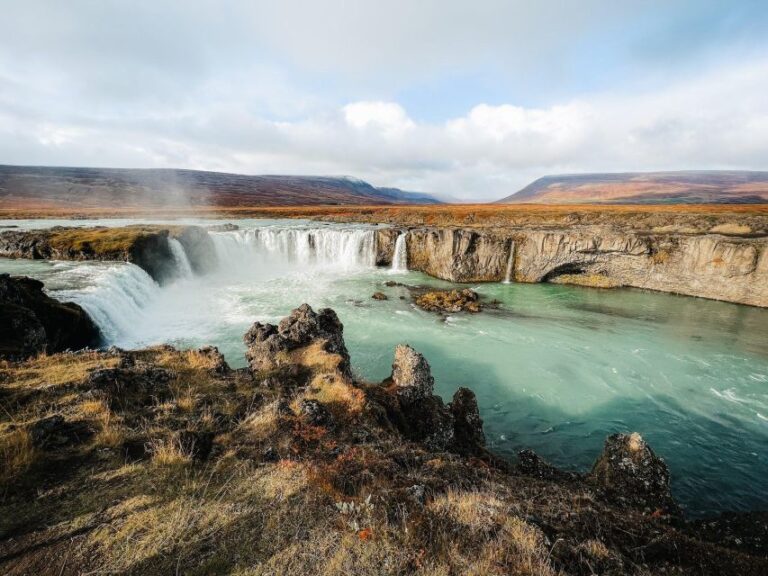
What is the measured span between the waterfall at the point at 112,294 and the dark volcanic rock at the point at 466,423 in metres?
19.0

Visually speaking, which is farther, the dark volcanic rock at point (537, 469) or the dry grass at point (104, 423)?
the dark volcanic rock at point (537, 469)

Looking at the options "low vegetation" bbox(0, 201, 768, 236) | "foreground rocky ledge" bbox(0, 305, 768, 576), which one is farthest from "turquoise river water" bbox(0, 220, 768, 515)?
"low vegetation" bbox(0, 201, 768, 236)

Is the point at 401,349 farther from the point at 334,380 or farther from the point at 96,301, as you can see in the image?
the point at 96,301

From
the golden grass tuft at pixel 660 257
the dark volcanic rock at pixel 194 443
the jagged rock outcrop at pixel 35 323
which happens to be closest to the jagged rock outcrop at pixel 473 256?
the golden grass tuft at pixel 660 257

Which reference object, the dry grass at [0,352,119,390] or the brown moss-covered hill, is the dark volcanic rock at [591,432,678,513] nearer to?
the dry grass at [0,352,119,390]

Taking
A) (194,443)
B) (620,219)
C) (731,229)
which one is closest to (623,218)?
(620,219)

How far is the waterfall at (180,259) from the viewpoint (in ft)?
114

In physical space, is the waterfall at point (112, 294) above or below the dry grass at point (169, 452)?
below

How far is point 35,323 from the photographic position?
13.2 m

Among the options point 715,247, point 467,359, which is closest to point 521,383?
point 467,359

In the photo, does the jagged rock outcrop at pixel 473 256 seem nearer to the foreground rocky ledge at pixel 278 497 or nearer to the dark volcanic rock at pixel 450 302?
the dark volcanic rock at pixel 450 302

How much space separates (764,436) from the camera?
13305 mm

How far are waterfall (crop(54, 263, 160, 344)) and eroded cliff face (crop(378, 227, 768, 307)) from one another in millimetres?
27043

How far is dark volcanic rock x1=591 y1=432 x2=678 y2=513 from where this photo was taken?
798 centimetres
